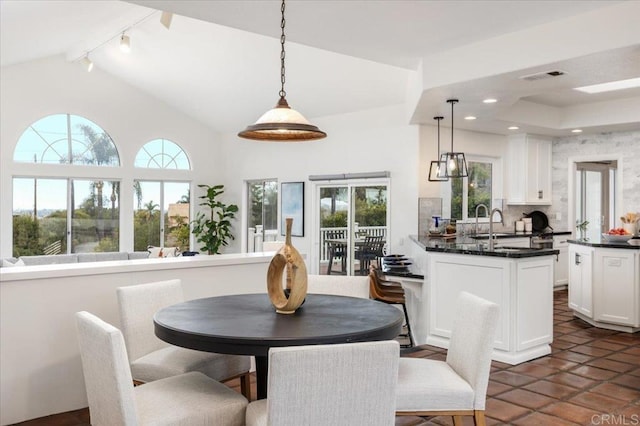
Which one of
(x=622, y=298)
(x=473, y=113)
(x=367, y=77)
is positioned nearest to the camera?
(x=622, y=298)

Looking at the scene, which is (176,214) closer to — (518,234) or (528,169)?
(518,234)

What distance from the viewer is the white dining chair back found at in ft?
10.8

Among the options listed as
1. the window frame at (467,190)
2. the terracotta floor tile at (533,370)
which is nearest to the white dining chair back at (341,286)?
the terracotta floor tile at (533,370)

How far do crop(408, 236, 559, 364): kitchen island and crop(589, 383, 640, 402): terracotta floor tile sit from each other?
684mm

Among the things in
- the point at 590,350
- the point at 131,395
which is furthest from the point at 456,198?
the point at 131,395

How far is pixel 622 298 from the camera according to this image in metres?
5.30

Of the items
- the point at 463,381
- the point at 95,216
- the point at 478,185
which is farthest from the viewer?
the point at 95,216

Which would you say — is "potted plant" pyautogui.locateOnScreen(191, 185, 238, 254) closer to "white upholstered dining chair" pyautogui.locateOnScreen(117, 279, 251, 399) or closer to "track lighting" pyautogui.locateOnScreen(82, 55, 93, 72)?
"track lighting" pyautogui.locateOnScreen(82, 55, 93, 72)

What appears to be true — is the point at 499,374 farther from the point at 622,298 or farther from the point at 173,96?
the point at 173,96

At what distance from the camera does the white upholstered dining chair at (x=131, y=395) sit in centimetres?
190

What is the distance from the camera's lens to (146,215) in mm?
9617

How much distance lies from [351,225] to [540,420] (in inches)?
190

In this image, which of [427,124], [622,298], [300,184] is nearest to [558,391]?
[622,298]

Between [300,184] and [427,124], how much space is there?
248 centimetres
